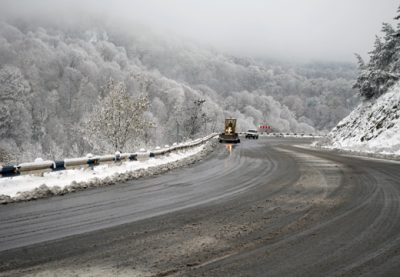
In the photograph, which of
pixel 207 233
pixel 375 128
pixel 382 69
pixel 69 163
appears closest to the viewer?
pixel 207 233

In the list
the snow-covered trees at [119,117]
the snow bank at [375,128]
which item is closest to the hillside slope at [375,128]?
the snow bank at [375,128]

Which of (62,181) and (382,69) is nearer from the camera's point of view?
(62,181)

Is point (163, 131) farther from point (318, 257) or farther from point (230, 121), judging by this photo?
point (318, 257)

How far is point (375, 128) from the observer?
34000mm

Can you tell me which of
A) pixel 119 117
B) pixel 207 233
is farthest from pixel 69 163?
pixel 119 117

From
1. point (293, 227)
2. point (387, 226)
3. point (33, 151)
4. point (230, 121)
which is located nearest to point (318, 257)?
point (293, 227)

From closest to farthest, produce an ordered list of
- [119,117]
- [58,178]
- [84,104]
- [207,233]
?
[207,233], [58,178], [119,117], [84,104]

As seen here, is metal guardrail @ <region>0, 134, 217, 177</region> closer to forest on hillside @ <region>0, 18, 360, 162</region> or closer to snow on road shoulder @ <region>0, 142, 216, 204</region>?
snow on road shoulder @ <region>0, 142, 216, 204</region>

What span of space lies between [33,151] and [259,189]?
60.6 m

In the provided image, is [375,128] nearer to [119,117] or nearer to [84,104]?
[119,117]

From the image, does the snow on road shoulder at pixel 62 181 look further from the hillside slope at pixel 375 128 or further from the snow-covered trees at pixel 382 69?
the snow-covered trees at pixel 382 69

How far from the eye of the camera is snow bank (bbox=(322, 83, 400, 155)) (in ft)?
97.4

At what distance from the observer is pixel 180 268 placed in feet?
15.2

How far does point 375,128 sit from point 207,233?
105 ft
